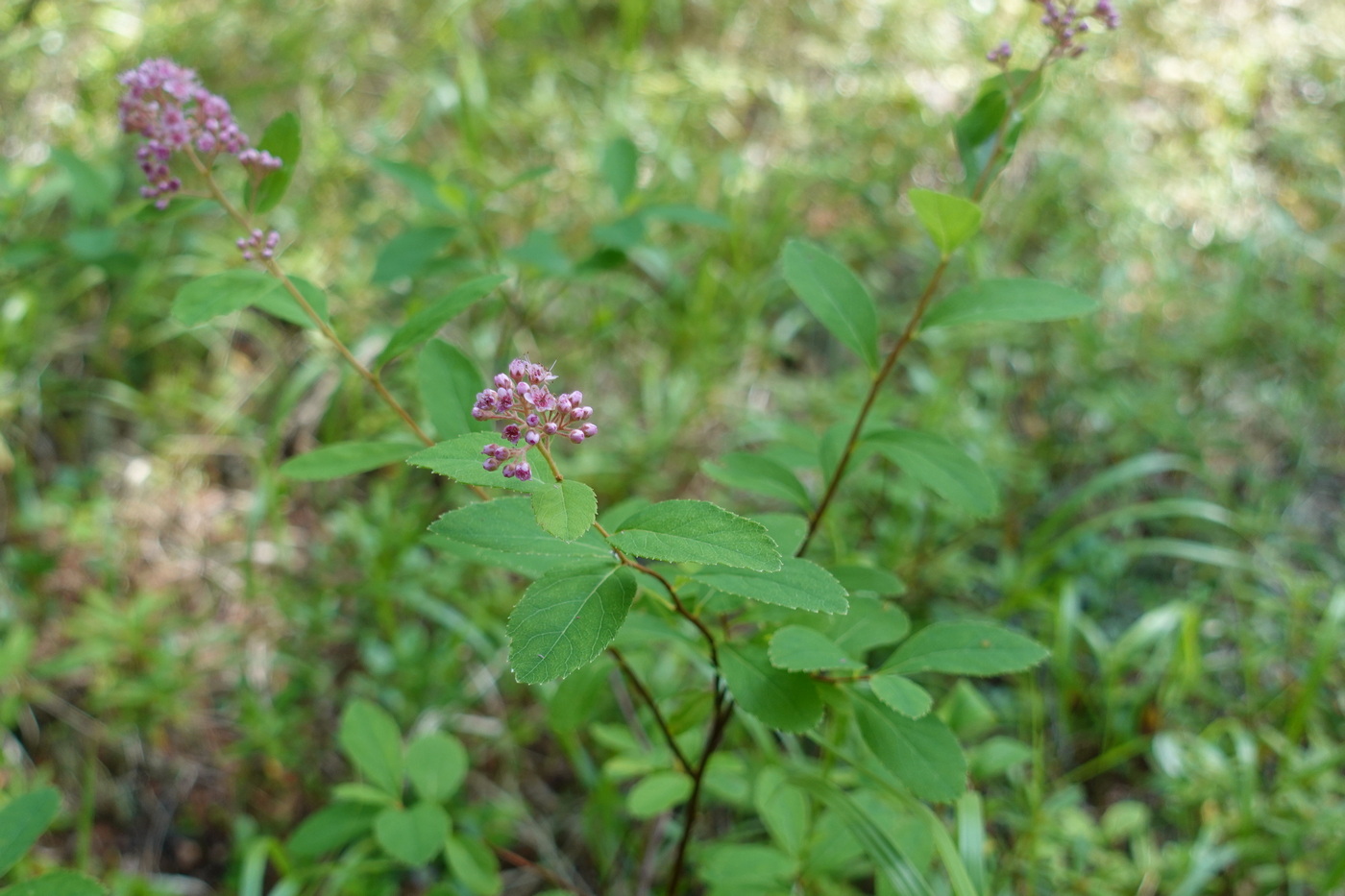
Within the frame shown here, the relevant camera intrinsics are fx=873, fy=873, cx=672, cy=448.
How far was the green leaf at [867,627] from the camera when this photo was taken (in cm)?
104

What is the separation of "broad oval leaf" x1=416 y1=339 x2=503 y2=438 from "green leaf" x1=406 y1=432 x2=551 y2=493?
0.98 ft

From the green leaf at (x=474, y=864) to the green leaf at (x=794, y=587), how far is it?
0.69 metres

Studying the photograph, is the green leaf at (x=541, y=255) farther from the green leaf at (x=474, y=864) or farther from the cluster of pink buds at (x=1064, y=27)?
the green leaf at (x=474, y=864)

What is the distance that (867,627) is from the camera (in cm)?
106

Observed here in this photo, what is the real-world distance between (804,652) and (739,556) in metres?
0.19

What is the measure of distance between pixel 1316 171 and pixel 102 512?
4.25 metres

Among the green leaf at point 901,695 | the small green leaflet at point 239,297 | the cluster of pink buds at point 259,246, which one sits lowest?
the green leaf at point 901,695

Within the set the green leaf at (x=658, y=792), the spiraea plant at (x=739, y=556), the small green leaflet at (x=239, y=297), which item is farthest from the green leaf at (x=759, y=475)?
the small green leaflet at (x=239, y=297)

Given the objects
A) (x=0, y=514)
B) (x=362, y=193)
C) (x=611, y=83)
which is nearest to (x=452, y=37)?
(x=611, y=83)

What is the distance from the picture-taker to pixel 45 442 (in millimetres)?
2646

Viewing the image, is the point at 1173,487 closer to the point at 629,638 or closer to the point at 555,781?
the point at 555,781

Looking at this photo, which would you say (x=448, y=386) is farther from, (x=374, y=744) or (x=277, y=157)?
(x=374, y=744)

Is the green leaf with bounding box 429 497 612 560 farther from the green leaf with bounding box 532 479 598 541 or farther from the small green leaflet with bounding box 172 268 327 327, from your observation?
the small green leaflet with bounding box 172 268 327 327

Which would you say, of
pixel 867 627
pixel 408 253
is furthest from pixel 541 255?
pixel 867 627
